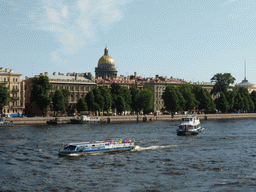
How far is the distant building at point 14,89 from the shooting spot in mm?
142000

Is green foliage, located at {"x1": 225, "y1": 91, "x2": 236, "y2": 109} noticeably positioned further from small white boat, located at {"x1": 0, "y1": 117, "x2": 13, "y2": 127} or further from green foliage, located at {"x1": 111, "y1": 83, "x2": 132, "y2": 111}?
small white boat, located at {"x1": 0, "y1": 117, "x2": 13, "y2": 127}

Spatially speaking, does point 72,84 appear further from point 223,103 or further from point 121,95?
point 223,103

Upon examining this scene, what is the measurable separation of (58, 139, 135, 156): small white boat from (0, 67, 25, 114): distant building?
90367mm

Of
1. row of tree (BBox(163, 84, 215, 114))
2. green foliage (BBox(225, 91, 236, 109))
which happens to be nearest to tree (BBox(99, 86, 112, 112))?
row of tree (BBox(163, 84, 215, 114))

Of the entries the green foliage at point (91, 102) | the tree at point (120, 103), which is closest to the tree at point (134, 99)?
the tree at point (120, 103)

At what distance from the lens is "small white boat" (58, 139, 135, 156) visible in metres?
54.6

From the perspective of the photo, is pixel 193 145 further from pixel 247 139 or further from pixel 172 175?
pixel 172 175

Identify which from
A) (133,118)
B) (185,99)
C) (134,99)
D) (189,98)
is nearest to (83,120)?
(133,118)

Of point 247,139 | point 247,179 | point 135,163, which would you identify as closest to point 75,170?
point 135,163

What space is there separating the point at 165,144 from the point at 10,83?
3525 inches

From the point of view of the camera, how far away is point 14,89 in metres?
144

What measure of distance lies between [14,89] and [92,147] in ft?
309

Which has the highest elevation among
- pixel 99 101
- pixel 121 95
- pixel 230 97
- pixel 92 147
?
pixel 230 97

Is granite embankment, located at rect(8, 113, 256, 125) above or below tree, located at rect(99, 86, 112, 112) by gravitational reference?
below
